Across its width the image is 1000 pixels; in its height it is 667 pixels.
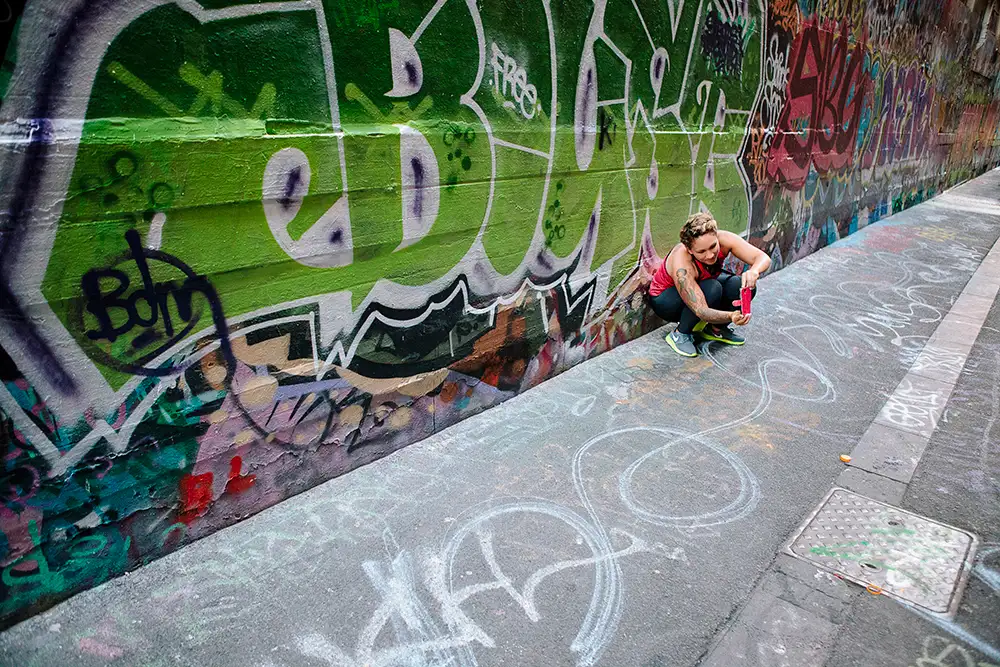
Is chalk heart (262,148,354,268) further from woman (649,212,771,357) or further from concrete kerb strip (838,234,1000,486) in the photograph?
concrete kerb strip (838,234,1000,486)

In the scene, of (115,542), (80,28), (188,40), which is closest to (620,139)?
(188,40)

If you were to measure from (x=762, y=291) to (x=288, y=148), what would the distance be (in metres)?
5.31

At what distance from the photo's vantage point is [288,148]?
2248mm

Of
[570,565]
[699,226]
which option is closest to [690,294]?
[699,226]

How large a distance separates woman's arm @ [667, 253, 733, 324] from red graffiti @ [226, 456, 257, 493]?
3.24 meters

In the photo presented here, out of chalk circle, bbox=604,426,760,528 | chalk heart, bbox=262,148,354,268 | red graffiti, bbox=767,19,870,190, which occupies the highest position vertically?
red graffiti, bbox=767,19,870,190

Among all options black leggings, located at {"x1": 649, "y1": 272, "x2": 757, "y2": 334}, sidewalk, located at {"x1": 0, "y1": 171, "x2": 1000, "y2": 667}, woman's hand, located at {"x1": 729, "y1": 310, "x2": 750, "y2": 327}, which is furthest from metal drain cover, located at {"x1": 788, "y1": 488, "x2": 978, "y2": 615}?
black leggings, located at {"x1": 649, "y1": 272, "x2": 757, "y2": 334}

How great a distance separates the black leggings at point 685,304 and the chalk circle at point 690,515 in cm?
149

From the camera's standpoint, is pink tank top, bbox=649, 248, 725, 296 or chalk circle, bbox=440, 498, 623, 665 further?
pink tank top, bbox=649, 248, 725, 296

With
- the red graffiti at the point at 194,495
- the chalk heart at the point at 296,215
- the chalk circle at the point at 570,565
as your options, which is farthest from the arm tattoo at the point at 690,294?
the red graffiti at the point at 194,495

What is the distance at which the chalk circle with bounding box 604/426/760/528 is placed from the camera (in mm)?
2595

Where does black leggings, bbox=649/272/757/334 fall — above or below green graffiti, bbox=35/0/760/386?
below

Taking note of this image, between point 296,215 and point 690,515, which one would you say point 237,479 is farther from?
point 690,515

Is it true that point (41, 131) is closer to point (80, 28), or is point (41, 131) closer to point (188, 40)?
point (80, 28)
